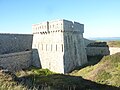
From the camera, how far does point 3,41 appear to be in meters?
44.4

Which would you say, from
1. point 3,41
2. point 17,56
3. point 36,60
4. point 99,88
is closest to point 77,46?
point 36,60

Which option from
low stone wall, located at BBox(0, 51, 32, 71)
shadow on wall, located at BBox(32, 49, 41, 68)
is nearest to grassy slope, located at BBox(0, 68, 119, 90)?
low stone wall, located at BBox(0, 51, 32, 71)

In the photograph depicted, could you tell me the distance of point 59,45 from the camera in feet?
128

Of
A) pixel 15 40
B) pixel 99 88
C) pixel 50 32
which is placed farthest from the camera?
pixel 15 40

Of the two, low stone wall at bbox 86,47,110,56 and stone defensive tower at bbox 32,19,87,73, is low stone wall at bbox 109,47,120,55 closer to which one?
low stone wall at bbox 86,47,110,56

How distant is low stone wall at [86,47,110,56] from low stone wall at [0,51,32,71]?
1451 centimetres

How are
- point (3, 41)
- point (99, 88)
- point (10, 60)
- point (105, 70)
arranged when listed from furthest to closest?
point (3, 41)
point (10, 60)
point (105, 70)
point (99, 88)

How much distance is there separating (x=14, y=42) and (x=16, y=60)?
793 cm

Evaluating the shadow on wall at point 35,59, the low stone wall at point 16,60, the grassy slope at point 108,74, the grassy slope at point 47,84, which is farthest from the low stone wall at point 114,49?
the grassy slope at point 47,84

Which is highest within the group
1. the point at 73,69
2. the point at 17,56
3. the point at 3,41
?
the point at 3,41

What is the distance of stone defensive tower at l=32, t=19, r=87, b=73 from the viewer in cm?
3881

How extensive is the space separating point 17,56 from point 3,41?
584cm

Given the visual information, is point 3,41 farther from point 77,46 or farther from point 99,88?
point 99,88

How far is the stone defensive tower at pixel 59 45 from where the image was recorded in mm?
38812
